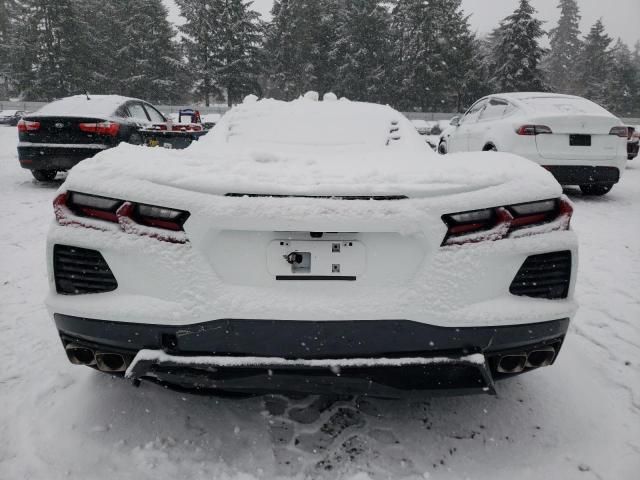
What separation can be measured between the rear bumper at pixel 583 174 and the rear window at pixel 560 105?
28.8 inches

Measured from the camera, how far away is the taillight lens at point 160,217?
1586mm

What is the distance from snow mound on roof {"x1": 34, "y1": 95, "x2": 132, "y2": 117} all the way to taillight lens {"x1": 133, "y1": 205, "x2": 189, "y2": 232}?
19.8ft

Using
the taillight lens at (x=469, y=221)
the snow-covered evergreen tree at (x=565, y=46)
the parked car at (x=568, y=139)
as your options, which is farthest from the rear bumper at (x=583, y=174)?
the snow-covered evergreen tree at (x=565, y=46)

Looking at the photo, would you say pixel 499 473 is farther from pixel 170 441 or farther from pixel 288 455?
pixel 170 441

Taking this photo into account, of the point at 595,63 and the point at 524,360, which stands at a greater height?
the point at 595,63

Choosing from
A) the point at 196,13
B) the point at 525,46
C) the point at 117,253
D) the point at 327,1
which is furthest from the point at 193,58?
the point at 117,253

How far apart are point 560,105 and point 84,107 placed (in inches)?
273

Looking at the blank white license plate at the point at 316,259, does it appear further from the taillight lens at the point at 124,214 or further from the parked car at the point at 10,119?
the parked car at the point at 10,119

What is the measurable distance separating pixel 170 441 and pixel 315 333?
80cm

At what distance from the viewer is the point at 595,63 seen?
56.5 metres

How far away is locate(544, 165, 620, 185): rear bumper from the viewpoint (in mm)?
5961

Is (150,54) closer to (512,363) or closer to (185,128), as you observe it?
(185,128)

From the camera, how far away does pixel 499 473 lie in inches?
67.5

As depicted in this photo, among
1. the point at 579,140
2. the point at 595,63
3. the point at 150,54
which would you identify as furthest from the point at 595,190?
the point at 595,63
